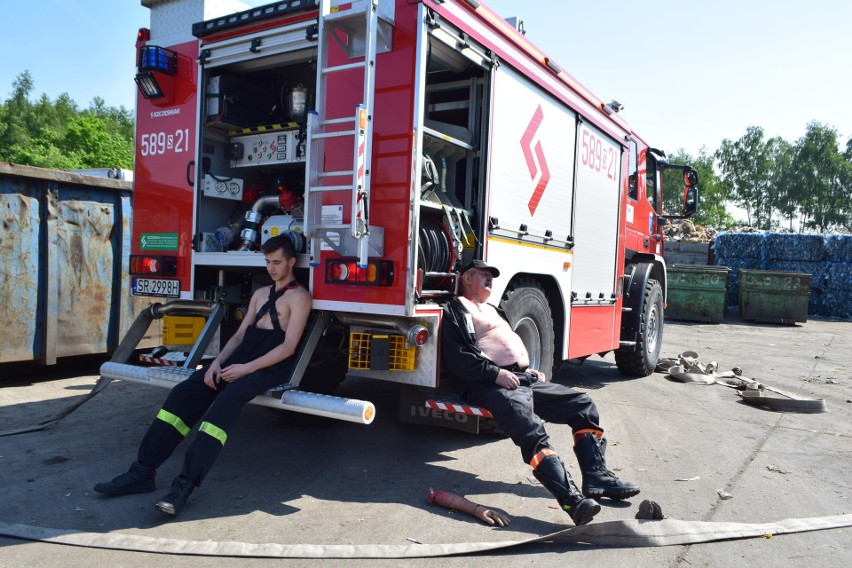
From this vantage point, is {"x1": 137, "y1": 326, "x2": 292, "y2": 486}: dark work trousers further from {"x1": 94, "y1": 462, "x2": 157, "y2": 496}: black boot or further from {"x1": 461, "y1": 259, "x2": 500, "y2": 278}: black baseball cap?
{"x1": 461, "y1": 259, "x2": 500, "y2": 278}: black baseball cap

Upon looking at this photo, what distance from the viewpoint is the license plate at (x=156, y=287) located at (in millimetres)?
5061

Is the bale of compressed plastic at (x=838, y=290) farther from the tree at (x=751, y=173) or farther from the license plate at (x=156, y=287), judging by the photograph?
the tree at (x=751, y=173)

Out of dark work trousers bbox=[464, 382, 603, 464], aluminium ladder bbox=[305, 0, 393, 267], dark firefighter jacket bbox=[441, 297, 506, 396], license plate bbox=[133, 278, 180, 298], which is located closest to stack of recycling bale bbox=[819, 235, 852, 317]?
dark work trousers bbox=[464, 382, 603, 464]

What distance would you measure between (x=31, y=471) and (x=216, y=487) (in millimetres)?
1233

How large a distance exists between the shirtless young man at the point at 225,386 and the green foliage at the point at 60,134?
2976cm

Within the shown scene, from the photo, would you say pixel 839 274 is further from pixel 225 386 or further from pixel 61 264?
pixel 225 386

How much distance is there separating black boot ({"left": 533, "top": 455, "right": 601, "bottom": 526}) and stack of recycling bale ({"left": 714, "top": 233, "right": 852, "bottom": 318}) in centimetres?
1904

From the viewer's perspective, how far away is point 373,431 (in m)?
5.38

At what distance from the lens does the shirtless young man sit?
3.61 metres

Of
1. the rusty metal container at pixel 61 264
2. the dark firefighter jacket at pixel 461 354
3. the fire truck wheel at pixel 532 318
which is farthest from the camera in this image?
the rusty metal container at pixel 61 264

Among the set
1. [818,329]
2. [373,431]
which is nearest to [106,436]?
[373,431]

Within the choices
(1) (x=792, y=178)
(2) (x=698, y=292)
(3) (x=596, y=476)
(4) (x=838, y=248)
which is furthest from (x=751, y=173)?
(3) (x=596, y=476)

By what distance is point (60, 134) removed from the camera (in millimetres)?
49094

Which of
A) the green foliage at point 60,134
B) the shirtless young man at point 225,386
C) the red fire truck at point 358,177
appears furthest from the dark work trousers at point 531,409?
the green foliage at point 60,134
